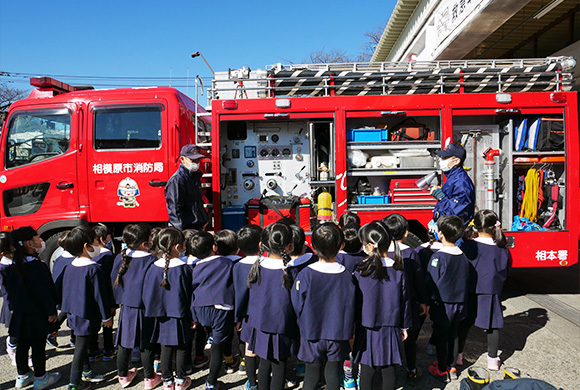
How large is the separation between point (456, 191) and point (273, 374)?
2634mm

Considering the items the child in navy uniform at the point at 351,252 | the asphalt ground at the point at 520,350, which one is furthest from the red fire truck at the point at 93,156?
the child in navy uniform at the point at 351,252

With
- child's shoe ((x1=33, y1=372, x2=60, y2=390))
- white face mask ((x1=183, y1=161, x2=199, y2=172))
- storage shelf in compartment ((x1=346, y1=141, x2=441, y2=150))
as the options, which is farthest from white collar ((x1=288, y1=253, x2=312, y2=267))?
storage shelf in compartment ((x1=346, y1=141, x2=441, y2=150))

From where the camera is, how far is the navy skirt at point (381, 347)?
292 centimetres

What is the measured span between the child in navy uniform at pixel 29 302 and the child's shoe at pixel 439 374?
10.0 ft

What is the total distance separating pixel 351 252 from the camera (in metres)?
3.68

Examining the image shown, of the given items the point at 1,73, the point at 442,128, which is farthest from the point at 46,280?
the point at 1,73

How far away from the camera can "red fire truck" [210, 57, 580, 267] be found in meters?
5.52

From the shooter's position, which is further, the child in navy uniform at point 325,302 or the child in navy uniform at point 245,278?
the child in navy uniform at point 245,278

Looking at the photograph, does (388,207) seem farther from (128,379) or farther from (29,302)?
(29,302)

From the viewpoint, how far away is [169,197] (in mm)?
4918

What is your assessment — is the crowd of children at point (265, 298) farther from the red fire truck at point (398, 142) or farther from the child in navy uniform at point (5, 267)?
the red fire truck at point (398, 142)

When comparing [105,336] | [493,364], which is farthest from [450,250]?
[105,336]

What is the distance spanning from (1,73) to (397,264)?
33.8 meters

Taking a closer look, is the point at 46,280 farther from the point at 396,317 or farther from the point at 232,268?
the point at 396,317
